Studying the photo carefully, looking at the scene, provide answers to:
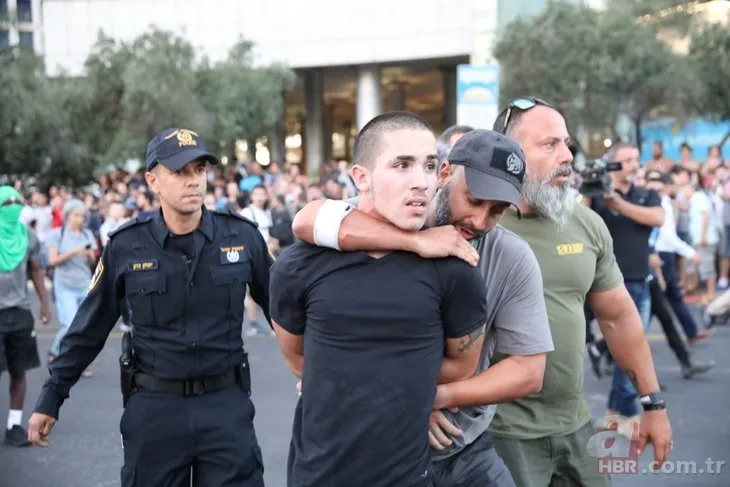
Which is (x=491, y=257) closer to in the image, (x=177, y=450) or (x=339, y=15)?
(x=177, y=450)

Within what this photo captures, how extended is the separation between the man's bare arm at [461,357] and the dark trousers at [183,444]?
55.9 inches

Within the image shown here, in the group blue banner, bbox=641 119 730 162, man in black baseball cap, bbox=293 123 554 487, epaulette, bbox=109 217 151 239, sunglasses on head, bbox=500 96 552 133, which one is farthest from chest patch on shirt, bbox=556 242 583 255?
blue banner, bbox=641 119 730 162

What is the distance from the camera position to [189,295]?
3.78m

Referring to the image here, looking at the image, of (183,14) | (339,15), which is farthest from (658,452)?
(183,14)

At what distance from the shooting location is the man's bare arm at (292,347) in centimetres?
255

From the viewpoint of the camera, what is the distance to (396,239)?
2.37m

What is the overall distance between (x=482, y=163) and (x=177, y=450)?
183 cm

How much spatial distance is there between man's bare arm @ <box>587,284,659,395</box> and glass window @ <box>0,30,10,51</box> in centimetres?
2447

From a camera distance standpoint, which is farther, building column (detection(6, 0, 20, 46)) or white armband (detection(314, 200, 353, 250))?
building column (detection(6, 0, 20, 46))

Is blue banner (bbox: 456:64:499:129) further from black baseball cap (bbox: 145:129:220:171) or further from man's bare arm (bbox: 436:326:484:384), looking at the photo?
man's bare arm (bbox: 436:326:484:384)

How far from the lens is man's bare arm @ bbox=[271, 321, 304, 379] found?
2547mm

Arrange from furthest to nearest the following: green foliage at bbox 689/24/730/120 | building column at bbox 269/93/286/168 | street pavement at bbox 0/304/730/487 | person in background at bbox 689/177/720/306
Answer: building column at bbox 269/93/286/168 → green foliage at bbox 689/24/730/120 → person in background at bbox 689/177/720/306 → street pavement at bbox 0/304/730/487

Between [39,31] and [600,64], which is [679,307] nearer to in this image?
[600,64]

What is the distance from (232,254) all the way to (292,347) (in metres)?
1.43
